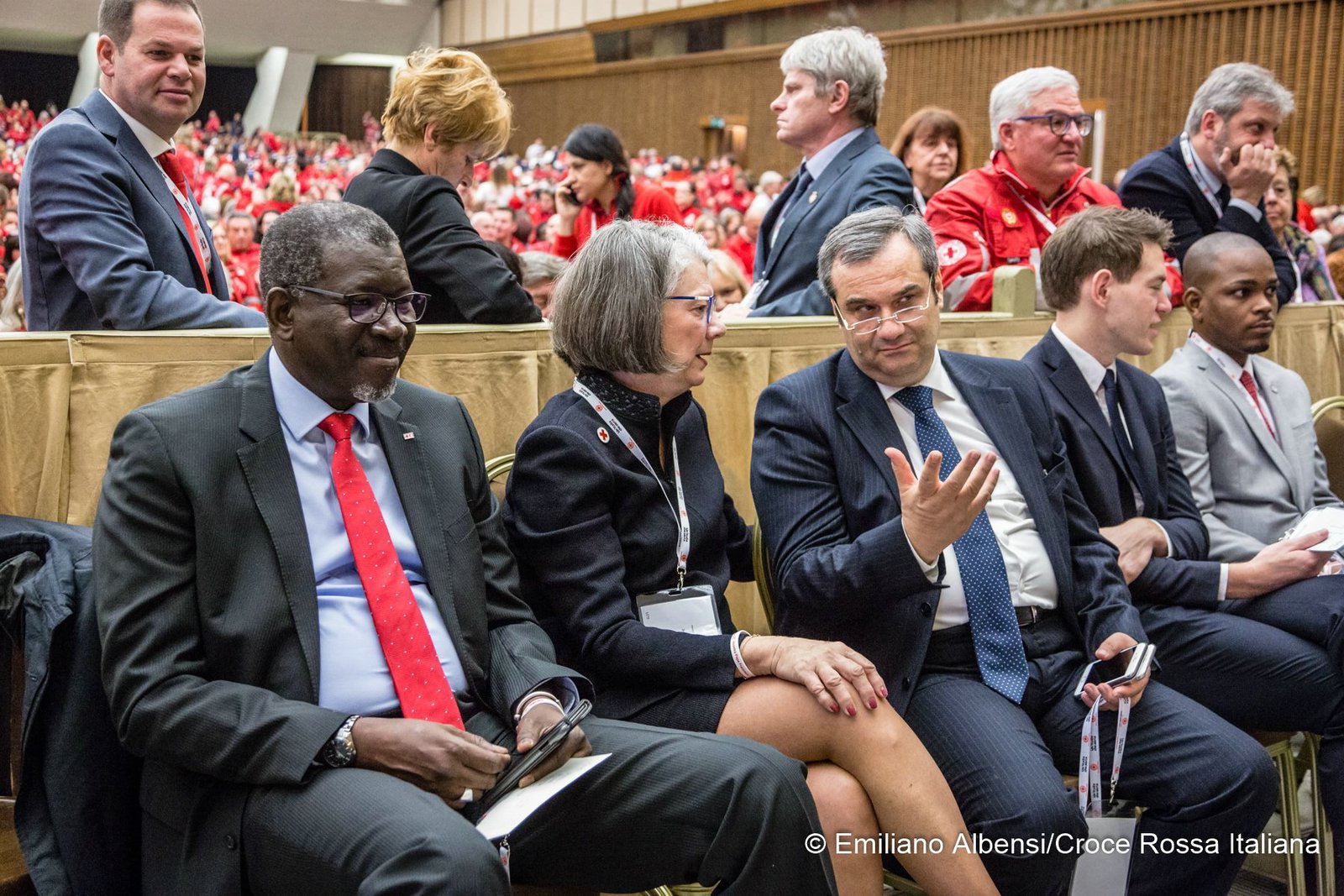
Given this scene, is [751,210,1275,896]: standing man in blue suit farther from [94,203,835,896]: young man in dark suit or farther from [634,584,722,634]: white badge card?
[94,203,835,896]: young man in dark suit

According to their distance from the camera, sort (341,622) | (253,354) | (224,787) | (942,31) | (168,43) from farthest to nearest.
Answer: (942,31)
(168,43)
(253,354)
(341,622)
(224,787)

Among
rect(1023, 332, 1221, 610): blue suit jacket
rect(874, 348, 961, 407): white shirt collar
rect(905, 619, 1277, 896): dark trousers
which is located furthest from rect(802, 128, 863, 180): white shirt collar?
rect(905, 619, 1277, 896): dark trousers

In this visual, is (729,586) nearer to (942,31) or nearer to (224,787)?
(224,787)

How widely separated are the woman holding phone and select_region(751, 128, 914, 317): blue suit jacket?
1.23 metres

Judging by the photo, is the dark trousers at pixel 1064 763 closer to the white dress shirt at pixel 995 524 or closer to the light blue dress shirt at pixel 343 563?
the white dress shirt at pixel 995 524

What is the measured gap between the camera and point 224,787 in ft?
5.57

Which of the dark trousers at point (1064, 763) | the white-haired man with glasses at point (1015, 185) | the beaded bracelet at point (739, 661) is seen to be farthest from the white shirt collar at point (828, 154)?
the beaded bracelet at point (739, 661)

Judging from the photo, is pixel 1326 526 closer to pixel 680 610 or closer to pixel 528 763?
pixel 680 610

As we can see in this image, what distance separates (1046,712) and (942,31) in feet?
41.4

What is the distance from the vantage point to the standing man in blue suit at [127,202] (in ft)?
7.55

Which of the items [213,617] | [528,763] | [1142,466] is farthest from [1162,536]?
[213,617]

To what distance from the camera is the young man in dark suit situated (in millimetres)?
1640

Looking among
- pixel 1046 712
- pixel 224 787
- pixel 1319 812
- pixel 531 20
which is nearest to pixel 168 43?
pixel 224 787

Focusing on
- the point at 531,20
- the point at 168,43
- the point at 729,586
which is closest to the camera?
the point at 168,43
